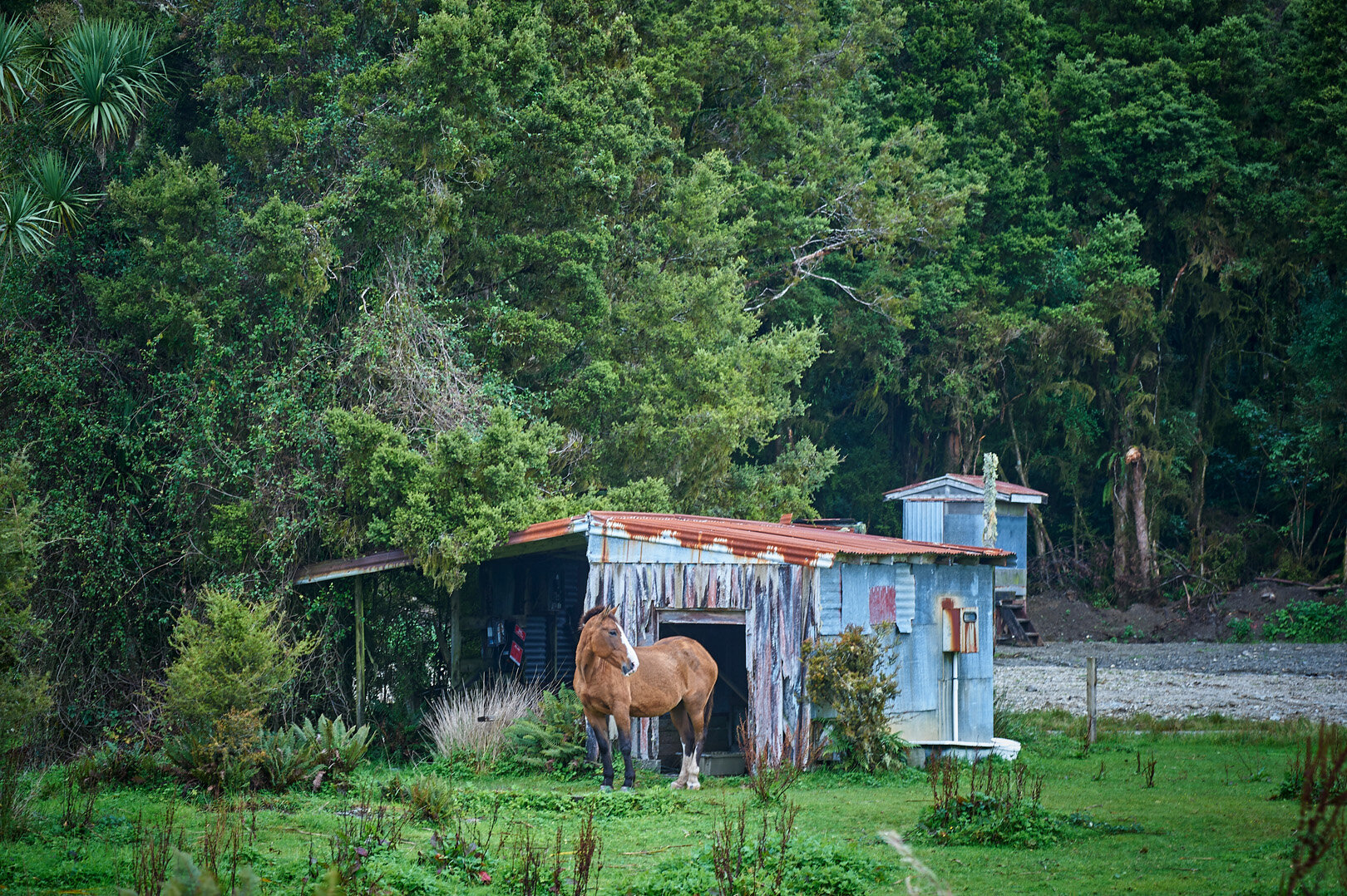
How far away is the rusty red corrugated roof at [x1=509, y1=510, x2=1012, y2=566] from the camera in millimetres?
14328

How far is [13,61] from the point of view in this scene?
18.7 metres

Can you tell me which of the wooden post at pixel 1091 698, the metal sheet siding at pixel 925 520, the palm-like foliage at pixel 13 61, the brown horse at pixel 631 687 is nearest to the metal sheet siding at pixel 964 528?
the metal sheet siding at pixel 925 520

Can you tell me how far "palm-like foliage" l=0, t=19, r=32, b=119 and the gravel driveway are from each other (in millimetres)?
16888

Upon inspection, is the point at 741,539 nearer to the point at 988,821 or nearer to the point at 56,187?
the point at 988,821

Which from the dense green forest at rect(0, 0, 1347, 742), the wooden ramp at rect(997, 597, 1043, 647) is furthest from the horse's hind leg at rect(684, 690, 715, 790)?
the wooden ramp at rect(997, 597, 1043, 647)

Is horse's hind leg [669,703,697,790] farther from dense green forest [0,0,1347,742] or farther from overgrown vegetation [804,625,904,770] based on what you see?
dense green forest [0,0,1347,742]

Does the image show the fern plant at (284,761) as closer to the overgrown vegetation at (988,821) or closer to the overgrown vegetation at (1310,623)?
the overgrown vegetation at (988,821)

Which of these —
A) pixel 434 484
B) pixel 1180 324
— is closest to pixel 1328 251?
pixel 1180 324

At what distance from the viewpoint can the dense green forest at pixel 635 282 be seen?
19656 mm

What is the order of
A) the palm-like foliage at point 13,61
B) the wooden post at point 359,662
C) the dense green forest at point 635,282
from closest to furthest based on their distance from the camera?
1. the wooden post at point 359,662
2. the palm-like foliage at point 13,61
3. the dense green forest at point 635,282

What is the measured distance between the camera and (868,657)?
1427cm

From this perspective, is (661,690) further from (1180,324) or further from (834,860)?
(1180,324)

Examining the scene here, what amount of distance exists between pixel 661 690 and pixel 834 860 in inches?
199

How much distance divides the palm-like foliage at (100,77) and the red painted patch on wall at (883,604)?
12.8 metres
